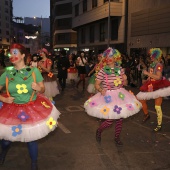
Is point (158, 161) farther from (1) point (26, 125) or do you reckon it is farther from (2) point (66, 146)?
(1) point (26, 125)

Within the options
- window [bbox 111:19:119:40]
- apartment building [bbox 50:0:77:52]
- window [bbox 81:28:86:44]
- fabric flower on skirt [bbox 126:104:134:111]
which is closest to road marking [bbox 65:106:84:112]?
fabric flower on skirt [bbox 126:104:134:111]

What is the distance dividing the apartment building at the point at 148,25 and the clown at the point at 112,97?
1931 cm

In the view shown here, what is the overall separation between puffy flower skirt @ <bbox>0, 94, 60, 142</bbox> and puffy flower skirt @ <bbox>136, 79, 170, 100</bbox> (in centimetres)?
338

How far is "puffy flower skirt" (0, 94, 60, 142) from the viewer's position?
13.1 feet

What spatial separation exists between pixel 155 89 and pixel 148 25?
69.3ft

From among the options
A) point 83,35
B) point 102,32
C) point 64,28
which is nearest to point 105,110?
point 102,32

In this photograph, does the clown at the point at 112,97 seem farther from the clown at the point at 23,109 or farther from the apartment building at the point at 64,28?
the apartment building at the point at 64,28

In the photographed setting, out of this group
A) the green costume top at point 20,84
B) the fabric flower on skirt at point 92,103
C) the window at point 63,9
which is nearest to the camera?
the green costume top at point 20,84

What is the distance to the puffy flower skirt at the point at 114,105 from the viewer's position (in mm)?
5422

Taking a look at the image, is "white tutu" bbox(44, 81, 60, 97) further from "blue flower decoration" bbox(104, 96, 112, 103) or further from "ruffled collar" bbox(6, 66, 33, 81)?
"ruffled collar" bbox(6, 66, 33, 81)

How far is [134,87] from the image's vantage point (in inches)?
642

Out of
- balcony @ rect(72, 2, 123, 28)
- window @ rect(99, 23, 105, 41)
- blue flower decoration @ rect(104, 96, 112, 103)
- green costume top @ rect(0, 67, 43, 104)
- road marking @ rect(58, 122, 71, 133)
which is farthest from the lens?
window @ rect(99, 23, 105, 41)

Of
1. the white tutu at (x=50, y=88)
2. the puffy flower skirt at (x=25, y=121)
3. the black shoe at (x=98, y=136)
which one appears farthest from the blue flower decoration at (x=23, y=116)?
the white tutu at (x=50, y=88)

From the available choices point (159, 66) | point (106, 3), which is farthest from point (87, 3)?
point (159, 66)
